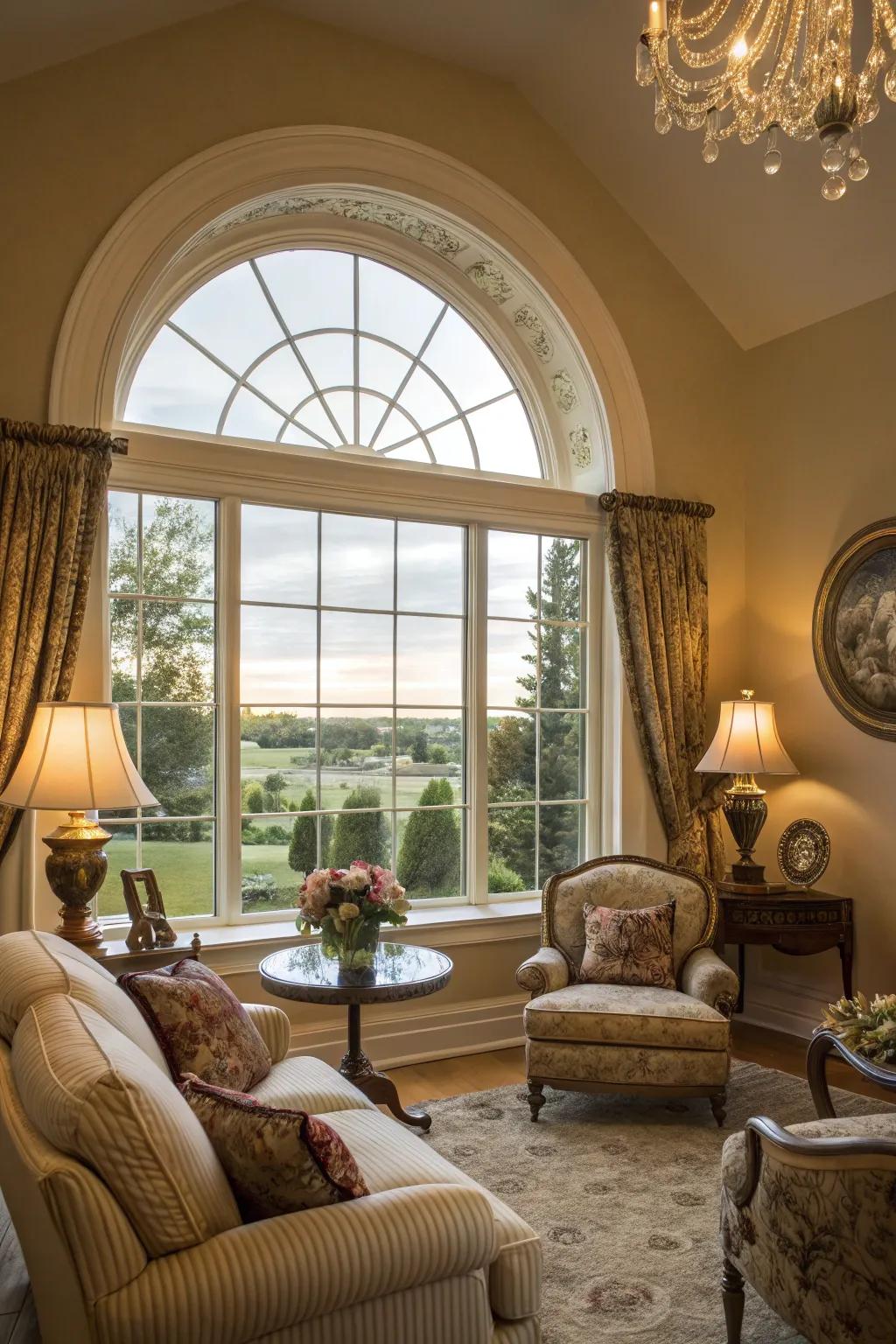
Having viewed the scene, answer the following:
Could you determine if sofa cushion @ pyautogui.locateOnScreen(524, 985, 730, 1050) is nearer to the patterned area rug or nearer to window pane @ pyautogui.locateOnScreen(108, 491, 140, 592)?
the patterned area rug

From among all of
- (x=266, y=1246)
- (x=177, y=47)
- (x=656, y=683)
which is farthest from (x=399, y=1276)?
(x=177, y=47)

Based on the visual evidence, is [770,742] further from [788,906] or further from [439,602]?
[439,602]

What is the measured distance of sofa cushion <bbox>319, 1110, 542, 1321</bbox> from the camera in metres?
2.09

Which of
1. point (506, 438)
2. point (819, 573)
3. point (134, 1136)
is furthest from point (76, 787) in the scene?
point (819, 573)

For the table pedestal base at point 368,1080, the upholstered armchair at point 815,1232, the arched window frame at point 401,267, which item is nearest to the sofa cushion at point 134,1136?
the upholstered armchair at point 815,1232

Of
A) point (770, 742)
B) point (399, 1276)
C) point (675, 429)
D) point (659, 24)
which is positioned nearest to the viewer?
point (399, 1276)

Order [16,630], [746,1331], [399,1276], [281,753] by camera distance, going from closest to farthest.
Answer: [399,1276]
[746,1331]
[16,630]
[281,753]

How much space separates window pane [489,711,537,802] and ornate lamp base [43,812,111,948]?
212cm

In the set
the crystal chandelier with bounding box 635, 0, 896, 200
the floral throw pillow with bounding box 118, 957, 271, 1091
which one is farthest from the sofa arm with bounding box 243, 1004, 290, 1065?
the crystal chandelier with bounding box 635, 0, 896, 200

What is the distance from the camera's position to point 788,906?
184 inches

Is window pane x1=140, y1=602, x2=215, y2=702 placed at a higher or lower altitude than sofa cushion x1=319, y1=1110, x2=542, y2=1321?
higher

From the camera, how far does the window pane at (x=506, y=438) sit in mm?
5223

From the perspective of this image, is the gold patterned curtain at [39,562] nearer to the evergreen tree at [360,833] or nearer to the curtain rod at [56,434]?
the curtain rod at [56,434]

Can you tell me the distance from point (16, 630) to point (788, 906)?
3.48 metres
